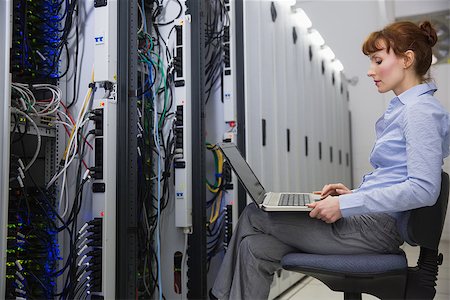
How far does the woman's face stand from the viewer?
1.34 meters

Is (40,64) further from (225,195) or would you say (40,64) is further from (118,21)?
(225,195)

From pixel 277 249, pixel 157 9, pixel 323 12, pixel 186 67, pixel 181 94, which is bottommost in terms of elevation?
pixel 277 249

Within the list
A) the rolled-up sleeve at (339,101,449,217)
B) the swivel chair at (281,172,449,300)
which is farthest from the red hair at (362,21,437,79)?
the swivel chair at (281,172,449,300)

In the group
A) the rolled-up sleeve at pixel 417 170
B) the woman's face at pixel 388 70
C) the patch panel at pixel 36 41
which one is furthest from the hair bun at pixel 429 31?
the patch panel at pixel 36 41

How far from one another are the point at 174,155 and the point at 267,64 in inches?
37.6

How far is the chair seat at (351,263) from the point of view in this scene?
1.17 m

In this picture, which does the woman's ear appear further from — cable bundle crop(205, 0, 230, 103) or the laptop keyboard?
cable bundle crop(205, 0, 230, 103)

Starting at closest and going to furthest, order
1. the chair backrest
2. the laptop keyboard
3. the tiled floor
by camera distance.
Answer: the chair backrest < the laptop keyboard < the tiled floor

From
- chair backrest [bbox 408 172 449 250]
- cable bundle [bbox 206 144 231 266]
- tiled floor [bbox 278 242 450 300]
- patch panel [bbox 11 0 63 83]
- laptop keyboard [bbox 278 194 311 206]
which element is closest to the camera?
chair backrest [bbox 408 172 449 250]

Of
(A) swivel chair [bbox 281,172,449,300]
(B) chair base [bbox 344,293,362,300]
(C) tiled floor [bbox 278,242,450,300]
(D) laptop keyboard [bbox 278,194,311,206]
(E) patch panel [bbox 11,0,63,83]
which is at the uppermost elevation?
(E) patch panel [bbox 11,0,63,83]

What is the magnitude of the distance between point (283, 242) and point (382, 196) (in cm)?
35

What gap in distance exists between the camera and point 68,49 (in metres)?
2.27

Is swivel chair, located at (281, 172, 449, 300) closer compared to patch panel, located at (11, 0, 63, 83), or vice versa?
swivel chair, located at (281, 172, 449, 300)

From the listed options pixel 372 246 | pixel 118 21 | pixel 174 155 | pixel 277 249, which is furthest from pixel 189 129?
pixel 372 246
